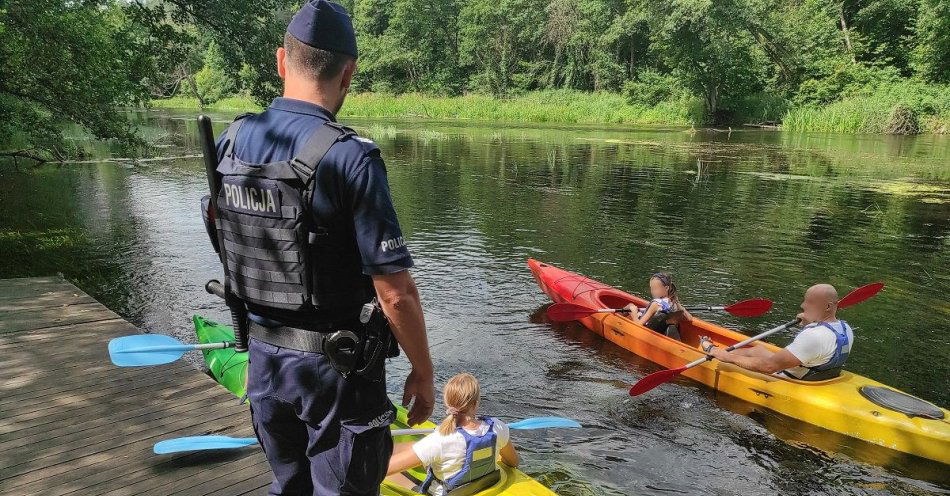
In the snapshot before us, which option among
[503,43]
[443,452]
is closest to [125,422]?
[443,452]

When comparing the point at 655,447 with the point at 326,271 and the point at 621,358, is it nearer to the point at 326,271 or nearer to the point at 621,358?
the point at 621,358

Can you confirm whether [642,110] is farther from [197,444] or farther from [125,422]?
[197,444]

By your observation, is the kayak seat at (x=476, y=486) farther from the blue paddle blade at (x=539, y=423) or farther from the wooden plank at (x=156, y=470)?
the wooden plank at (x=156, y=470)

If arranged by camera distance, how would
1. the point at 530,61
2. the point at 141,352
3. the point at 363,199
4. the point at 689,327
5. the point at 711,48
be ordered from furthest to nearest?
the point at 530,61, the point at 711,48, the point at 689,327, the point at 141,352, the point at 363,199

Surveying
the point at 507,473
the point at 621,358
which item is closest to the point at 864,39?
the point at 621,358

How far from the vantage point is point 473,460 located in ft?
10.3

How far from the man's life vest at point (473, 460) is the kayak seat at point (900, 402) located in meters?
3.53

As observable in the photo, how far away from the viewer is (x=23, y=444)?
3293 millimetres

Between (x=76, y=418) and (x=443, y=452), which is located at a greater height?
(x=443, y=452)

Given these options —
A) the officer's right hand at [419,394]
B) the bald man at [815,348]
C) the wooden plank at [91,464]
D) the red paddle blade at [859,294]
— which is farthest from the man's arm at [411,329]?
the red paddle blade at [859,294]

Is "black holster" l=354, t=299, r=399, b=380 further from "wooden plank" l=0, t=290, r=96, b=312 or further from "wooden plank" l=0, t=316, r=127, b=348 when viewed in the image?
"wooden plank" l=0, t=290, r=96, b=312

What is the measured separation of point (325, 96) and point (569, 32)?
45.7m

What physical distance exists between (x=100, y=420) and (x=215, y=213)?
2.45 m

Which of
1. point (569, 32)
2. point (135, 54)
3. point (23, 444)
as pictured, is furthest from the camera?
point (569, 32)
